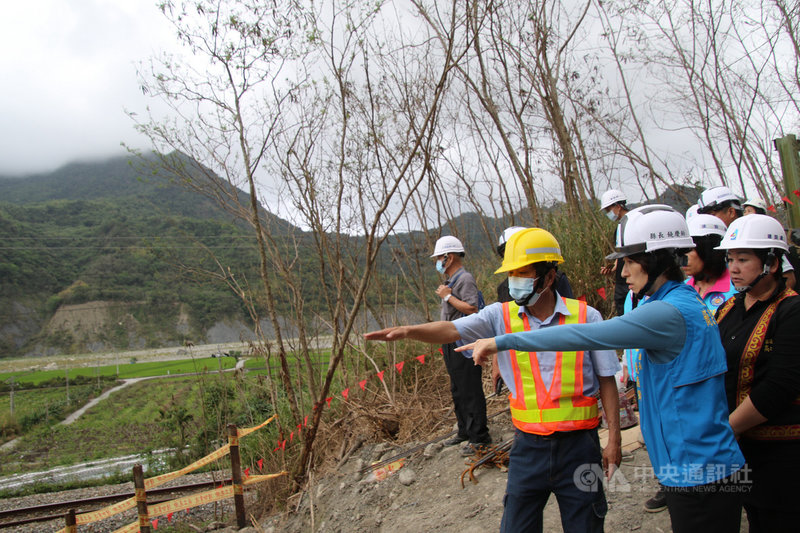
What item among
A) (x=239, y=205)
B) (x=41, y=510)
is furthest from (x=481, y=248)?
(x=41, y=510)

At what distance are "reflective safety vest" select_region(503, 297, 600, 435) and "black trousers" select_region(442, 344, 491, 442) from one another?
85.8 inches

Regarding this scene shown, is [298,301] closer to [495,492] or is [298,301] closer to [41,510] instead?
[495,492]

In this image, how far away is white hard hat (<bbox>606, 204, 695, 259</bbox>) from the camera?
1940 millimetres

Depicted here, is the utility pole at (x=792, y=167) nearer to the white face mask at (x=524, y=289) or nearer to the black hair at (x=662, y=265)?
the black hair at (x=662, y=265)

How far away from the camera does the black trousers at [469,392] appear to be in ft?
14.8

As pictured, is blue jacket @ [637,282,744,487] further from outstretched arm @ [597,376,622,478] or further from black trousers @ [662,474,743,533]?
outstretched arm @ [597,376,622,478]

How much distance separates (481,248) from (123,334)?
168 ft

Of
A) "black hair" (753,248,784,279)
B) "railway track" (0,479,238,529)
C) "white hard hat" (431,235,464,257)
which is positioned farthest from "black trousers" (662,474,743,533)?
"railway track" (0,479,238,529)

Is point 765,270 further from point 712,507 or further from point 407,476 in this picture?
point 407,476

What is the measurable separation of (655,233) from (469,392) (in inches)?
114

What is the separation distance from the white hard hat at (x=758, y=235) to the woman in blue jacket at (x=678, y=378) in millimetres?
644

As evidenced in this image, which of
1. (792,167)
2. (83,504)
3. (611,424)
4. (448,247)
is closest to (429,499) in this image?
(448,247)

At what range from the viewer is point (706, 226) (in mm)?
3295

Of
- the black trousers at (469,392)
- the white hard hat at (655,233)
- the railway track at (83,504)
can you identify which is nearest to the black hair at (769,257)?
the white hard hat at (655,233)
